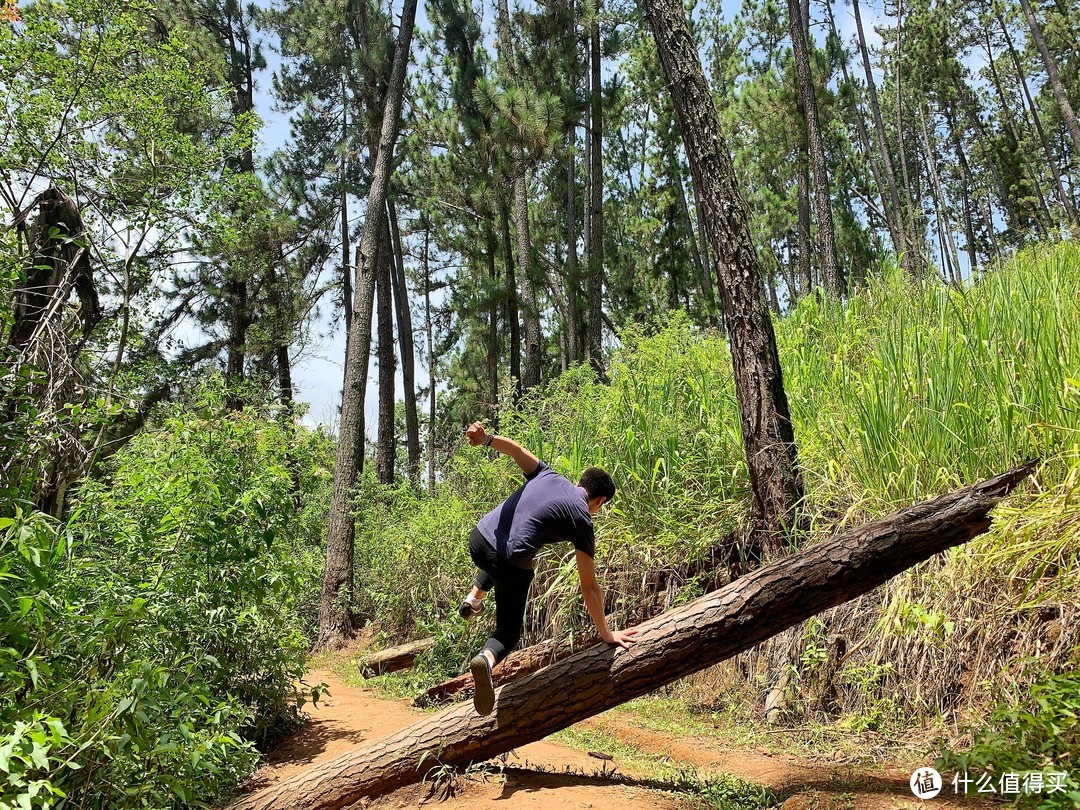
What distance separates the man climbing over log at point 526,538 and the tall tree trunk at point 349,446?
606 centimetres

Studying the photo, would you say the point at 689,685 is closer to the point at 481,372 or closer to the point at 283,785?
the point at 283,785

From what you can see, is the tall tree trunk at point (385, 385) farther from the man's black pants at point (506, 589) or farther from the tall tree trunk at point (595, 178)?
the man's black pants at point (506, 589)

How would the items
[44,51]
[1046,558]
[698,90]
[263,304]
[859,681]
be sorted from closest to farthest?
[1046,558] < [859,681] < [698,90] < [44,51] < [263,304]

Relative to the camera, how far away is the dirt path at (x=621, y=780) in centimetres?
279

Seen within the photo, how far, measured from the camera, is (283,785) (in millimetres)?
3418

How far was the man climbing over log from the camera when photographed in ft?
10.9

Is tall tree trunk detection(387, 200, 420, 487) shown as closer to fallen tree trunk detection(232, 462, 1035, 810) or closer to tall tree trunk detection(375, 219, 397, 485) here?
tall tree trunk detection(375, 219, 397, 485)

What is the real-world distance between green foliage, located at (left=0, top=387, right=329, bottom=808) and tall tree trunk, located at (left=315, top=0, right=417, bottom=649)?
312cm

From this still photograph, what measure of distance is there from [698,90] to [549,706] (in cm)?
425

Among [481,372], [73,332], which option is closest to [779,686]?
[73,332]

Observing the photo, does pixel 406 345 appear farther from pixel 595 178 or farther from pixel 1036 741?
pixel 1036 741

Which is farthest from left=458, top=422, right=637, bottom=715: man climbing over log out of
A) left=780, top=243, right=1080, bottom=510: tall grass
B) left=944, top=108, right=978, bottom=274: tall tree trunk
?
left=944, top=108, right=978, bottom=274: tall tree trunk

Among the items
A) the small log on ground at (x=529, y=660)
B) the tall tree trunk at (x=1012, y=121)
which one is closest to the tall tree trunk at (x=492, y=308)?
the small log on ground at (x=529, y=660)

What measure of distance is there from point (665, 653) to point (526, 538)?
894mm
